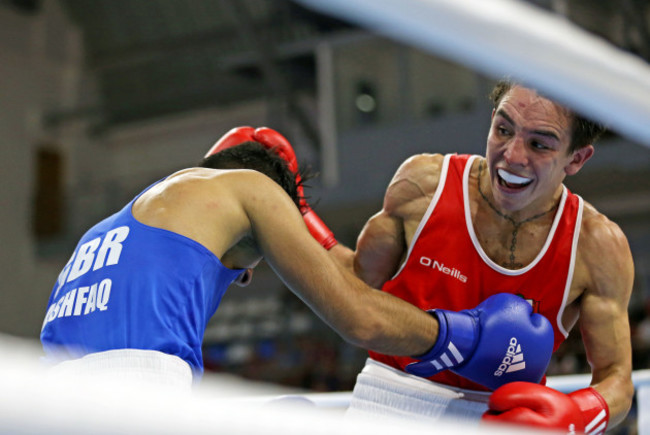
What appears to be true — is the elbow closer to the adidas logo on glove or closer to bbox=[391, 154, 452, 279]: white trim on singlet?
the adidas logo on glove

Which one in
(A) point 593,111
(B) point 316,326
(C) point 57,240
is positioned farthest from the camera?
(C) point 57,240

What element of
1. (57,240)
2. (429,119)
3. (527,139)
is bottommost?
(57,240)

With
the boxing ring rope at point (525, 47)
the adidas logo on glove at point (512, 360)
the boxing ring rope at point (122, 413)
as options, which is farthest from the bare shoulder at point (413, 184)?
the boxing ring rope at point (122, 413)

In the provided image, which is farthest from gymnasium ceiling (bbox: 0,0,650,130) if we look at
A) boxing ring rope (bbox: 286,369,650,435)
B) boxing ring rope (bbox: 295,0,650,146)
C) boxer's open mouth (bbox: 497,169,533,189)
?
boxing ring rope (bbox: 295,0,650,146)

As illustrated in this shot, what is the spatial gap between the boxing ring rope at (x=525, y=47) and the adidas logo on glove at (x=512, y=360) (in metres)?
0.99

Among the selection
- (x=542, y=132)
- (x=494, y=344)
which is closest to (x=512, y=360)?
(x=494, y=344)

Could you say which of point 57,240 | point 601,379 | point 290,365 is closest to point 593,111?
point 601,379

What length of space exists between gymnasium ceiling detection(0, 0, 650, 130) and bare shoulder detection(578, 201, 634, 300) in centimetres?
722

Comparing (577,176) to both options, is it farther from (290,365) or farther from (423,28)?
(423,28)

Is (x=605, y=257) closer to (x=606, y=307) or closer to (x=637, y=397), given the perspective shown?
(x=606, y=307)

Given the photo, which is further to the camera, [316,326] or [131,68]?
[131,68]

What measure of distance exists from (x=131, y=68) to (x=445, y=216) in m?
11.1

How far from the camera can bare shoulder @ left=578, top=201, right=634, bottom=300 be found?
196cm

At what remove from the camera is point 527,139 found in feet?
6.04
